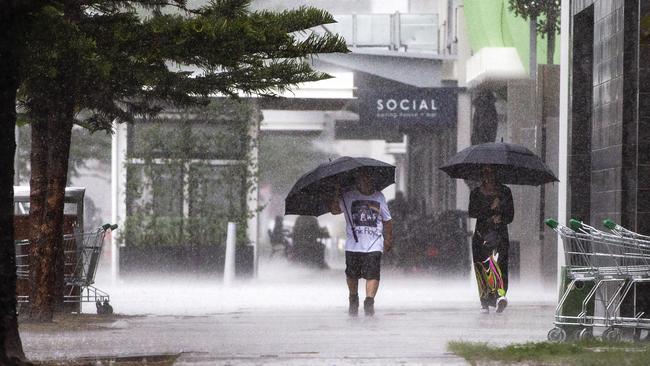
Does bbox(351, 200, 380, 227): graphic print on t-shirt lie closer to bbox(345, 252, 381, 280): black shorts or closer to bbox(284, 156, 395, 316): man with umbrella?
bbox(284, 156, 395, 316): man with umbrella

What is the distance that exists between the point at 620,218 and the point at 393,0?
3139 cm

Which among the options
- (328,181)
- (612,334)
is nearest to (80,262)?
(328,181)

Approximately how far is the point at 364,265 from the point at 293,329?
2454 millimetres

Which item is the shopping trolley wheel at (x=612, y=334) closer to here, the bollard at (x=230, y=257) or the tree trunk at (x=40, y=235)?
the tree trunk at (x=40, y=235)

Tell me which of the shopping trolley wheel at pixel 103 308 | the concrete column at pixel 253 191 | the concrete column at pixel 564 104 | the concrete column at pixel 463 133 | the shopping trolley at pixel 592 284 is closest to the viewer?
the shopping trolley at pixel 592 284

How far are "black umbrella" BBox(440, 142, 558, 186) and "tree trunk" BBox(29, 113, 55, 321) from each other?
13.8ft

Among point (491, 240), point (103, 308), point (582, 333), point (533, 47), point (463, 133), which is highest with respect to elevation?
point (533, 47)

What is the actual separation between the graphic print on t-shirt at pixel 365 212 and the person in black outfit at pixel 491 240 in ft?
3.32

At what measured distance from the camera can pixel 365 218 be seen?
14.8 m

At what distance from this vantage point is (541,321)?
14.0 m

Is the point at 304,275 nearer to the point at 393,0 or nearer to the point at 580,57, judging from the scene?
the point at 393,0

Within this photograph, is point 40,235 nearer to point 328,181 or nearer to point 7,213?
point 328,181

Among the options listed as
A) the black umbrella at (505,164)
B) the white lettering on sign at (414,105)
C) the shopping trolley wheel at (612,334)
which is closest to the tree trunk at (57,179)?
the black umbrella at (505,164)

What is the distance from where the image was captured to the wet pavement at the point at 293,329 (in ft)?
30.9
